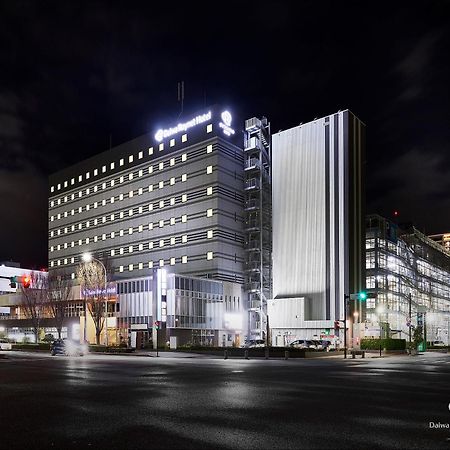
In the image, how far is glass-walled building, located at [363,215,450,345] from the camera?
111875 millimetres

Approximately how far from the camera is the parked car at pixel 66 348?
61031 mm

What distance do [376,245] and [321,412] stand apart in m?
105

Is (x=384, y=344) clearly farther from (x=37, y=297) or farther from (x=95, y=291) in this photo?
(x=37, y=297)

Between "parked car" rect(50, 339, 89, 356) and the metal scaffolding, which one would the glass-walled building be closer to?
the metal scaffolding

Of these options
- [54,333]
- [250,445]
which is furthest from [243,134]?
[250,445]

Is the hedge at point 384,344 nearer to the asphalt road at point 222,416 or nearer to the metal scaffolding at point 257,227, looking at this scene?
the metal scaffolding at point 257,227

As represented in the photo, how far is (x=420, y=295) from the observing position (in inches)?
5281

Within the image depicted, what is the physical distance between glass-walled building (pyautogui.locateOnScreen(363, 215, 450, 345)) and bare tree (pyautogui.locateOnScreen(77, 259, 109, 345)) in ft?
143

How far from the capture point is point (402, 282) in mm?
123000

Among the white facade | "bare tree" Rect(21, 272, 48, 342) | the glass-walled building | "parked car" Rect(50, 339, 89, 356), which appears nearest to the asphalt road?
"parked car" Rect(50, 339, 89, 356)

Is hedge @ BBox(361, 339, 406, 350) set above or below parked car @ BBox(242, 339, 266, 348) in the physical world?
above

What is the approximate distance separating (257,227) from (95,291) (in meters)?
32.7

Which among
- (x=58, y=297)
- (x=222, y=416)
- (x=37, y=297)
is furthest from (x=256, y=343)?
(x=222, y=416)

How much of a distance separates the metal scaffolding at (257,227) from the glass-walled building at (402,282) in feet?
64.2
